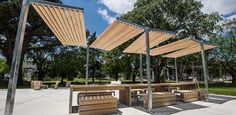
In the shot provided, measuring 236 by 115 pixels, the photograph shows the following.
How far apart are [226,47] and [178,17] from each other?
24.2 ft

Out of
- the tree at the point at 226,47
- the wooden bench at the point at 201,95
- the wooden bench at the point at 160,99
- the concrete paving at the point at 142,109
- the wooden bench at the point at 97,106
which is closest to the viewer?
the wooden bench at the point at 97,106

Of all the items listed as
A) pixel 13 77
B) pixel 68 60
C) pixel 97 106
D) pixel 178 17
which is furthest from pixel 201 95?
pixel 68 60

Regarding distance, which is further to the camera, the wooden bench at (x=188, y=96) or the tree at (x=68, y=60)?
the tree at (x=68, y=60)

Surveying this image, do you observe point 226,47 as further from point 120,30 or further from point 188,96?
point 120,30

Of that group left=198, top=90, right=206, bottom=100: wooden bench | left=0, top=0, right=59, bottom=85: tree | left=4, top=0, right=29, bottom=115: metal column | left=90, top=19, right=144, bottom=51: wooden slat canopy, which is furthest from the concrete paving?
left=0, top=0, right=59, bottom=85: tree

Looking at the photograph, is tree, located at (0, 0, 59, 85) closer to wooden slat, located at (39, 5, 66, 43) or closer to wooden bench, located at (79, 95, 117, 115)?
wooden slat, located at (39, 5, 66, 43)

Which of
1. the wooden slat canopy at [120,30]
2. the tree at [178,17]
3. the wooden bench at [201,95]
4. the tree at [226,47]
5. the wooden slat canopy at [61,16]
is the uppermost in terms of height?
the tree at [178,17]

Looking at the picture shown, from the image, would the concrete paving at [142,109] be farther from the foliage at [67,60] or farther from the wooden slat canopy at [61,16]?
the foliage at [67,60]

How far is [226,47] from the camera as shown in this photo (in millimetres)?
20984

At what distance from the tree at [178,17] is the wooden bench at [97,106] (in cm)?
1446

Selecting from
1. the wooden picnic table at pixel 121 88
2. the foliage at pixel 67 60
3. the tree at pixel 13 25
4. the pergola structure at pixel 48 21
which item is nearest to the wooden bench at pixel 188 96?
the wooden picnic table at pixel 121 88

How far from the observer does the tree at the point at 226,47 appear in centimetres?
2084

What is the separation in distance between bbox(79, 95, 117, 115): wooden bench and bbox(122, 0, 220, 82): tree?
569 inches

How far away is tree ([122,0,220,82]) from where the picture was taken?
18375 millimetres
